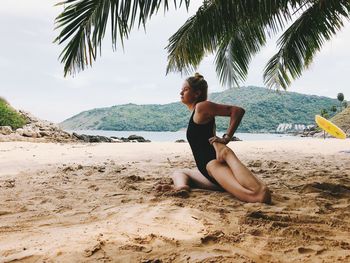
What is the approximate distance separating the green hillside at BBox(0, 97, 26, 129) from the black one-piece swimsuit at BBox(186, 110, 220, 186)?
12728 millimetres

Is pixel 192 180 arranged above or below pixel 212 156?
below

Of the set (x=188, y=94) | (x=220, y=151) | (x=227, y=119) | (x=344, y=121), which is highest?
(x=227, y=119)

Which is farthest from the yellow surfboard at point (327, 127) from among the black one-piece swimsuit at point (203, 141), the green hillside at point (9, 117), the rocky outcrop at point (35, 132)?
the green hillside at point (9, 117)

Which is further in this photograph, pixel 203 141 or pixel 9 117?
pixel 9 117

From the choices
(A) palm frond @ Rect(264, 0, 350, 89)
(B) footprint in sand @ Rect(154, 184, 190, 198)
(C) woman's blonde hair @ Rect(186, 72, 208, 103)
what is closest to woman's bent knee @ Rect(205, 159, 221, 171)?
(B) footprint in sand @ Rect(154, 184, 190, 198)

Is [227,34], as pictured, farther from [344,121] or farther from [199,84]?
[344,121]

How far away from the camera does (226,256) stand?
155 cm

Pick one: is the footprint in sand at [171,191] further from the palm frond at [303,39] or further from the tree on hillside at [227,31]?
the palm frond at [303,39]

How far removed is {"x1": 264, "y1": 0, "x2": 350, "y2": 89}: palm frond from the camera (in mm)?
4973

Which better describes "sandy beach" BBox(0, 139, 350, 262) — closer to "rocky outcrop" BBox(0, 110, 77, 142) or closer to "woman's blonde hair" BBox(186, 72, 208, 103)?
"woman's blonde hair" BBox(186, 72, 208, 103)

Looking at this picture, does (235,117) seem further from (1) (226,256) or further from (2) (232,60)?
(2) (232,60)

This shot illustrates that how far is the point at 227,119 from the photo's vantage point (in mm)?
53719

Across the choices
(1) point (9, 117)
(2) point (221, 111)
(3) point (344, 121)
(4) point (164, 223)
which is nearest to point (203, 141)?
(2) point (221, 111)

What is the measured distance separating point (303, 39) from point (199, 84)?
350 centimetres
